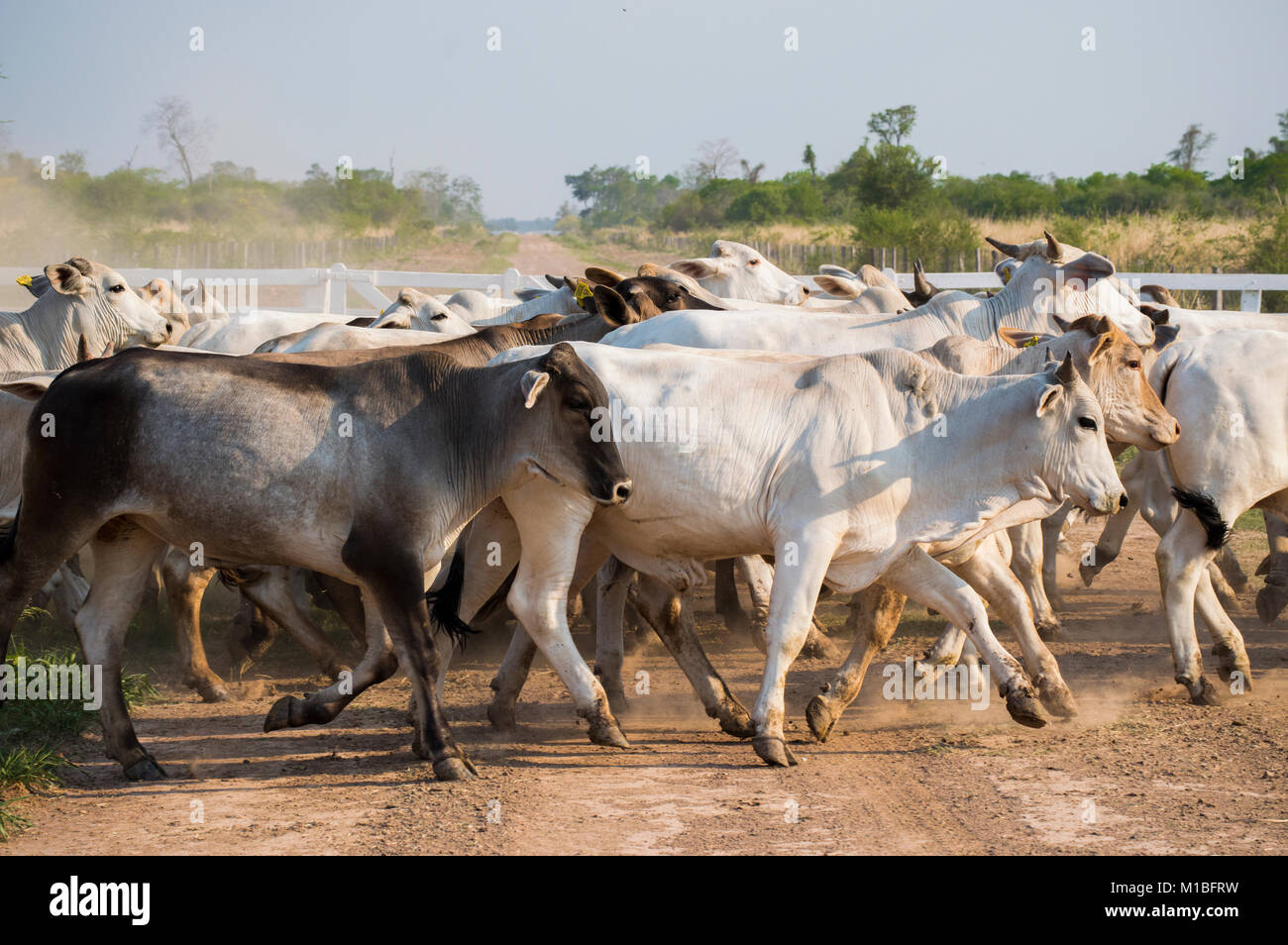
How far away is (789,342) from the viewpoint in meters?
8.45

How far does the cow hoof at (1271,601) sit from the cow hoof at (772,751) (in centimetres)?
451

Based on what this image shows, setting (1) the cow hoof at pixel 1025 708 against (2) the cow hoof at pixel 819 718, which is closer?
(1) the cow hoof at pixel 1025 708

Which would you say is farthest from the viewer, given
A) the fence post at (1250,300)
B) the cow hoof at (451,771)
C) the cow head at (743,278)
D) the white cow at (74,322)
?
the fence post at (1250,300)

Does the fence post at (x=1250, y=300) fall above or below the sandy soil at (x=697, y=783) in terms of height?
above

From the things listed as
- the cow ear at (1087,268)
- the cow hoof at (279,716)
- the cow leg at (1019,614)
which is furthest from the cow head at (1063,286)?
the cow hoof at (279,716)

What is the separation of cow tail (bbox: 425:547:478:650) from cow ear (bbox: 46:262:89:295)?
15.6ft

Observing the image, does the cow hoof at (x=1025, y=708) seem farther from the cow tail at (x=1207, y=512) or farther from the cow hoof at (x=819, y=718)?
the cow tail at (x=1207, y=512)

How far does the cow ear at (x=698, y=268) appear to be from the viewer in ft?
37.6

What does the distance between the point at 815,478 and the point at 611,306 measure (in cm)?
230

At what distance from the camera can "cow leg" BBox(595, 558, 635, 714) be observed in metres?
7.44

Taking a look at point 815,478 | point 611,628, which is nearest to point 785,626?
point 815,478

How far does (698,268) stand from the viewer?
37.7 feet

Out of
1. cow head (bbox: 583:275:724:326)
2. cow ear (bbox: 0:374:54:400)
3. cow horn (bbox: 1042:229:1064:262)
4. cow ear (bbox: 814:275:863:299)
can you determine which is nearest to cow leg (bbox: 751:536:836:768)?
cow head (bbox: 583:275:724:326)
